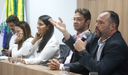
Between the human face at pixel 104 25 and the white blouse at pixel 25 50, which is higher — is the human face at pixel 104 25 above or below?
above

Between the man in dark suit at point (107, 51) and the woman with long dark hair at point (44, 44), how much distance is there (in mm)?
697

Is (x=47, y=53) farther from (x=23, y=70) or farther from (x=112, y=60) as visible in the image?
(x=112, y=60)

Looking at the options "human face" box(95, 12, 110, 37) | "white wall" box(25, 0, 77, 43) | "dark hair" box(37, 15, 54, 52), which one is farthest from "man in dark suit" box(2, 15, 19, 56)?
"human face" box(95, 12, 110, 37)

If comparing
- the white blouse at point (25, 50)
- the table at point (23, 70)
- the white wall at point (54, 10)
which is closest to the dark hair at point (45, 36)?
the white blouse at point (25, 50)

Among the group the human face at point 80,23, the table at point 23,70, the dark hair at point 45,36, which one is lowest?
the table at point 23,70

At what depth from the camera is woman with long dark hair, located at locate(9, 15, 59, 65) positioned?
2861 mm

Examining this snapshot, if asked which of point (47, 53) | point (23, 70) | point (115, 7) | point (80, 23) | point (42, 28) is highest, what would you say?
point (115, 7)

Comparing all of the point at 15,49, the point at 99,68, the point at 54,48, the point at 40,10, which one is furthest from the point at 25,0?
the point at 99,68

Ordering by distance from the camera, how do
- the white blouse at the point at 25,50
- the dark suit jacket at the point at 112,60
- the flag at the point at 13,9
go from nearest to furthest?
the dark suit jacket at the point at 112,60 < the white blouse at the point at 25,50 < the flag at the point at 13,9

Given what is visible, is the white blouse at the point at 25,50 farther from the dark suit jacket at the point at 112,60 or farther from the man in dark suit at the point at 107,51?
the dark suit jacket at the point at 112,60

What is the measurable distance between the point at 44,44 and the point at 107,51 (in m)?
1.41

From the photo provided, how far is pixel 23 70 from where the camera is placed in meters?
2.51

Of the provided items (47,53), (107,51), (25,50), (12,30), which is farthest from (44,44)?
(12,30)

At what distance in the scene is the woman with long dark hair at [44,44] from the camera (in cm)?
286
